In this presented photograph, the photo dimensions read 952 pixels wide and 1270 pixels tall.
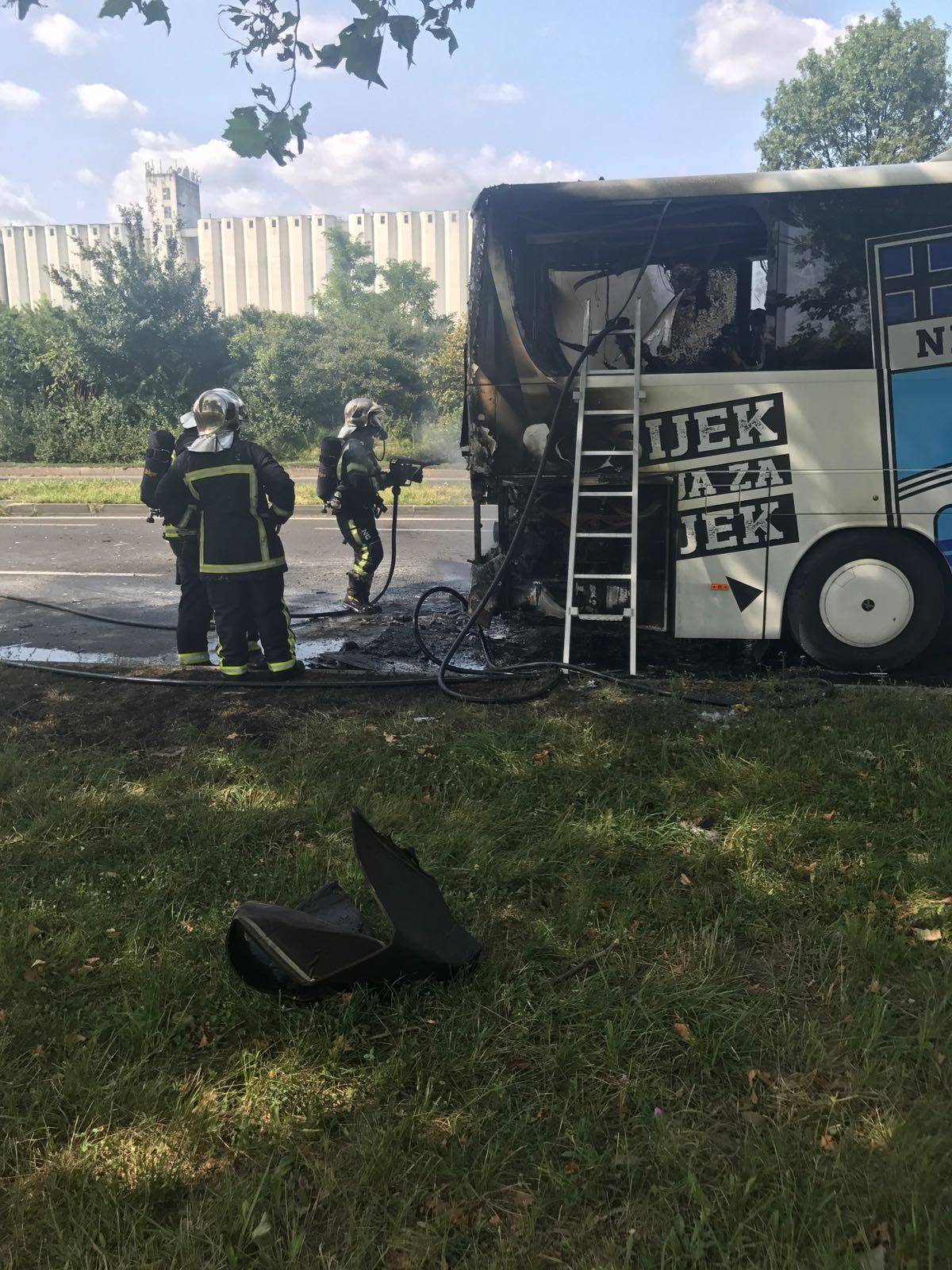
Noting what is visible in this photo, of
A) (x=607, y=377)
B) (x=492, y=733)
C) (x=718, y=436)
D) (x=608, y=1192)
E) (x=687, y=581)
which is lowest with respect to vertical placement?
(x=608, y=1192)

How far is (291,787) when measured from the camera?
4043 mm

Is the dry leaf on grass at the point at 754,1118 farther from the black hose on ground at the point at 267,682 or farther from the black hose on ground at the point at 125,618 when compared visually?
the black hose on ground at the point at 125,618

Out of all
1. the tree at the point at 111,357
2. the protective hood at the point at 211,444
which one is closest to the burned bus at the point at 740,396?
the protective hood at the point at 211,444

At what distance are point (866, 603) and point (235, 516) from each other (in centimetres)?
395

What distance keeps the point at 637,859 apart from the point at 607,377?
3.31m

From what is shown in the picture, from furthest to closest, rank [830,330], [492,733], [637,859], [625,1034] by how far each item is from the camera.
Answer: [830,330] → [492,733] → [637,859] → [625,1034]

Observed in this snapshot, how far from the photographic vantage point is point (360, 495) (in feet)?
27.1

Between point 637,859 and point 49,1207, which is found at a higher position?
point 637,859

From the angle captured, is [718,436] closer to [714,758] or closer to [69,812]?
[714,758]

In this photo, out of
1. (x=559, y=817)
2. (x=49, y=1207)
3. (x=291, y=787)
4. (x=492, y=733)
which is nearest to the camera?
(x=49, y=1207)

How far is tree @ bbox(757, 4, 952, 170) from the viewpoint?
26312mm

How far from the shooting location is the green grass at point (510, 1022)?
6.30 feet

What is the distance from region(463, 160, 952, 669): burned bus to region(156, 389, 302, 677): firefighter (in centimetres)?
136

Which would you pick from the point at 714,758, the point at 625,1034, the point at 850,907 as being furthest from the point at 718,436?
the point at 625,1034
